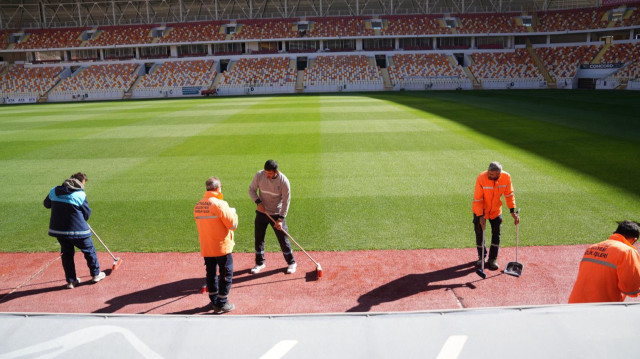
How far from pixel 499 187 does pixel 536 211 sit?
3.97 metres

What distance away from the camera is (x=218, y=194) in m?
6.30

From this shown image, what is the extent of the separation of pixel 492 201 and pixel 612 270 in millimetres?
2542

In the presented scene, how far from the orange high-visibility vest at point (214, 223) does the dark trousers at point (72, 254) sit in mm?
2454

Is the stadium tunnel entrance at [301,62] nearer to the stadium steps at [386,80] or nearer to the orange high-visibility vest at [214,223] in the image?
the stadium steps at [386,80]

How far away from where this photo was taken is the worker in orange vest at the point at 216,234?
6137 millimetres

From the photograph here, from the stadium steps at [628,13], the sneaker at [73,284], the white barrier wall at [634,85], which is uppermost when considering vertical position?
the stadium steps at [628,13]

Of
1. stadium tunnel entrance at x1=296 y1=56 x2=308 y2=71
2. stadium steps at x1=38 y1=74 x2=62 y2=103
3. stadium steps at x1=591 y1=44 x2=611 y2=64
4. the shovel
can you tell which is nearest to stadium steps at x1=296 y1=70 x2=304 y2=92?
stadium tunnel entrance at x1=296 y1=56 x2=308 y2=71

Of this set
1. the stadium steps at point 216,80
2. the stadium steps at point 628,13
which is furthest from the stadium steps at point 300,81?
the stadium steps at point 628,13

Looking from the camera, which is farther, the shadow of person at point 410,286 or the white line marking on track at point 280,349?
the shadow of person at point 410,286

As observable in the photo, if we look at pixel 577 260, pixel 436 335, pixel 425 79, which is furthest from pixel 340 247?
pixel 425 79

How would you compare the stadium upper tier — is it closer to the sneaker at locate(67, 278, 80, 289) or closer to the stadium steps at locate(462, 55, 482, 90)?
the stadium steps at locate(462, 55, 482, 90)

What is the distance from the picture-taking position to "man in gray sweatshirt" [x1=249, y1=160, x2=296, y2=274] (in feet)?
24.7

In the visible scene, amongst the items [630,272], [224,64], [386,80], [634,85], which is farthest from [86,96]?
[634,85]

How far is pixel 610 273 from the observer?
196 inches
